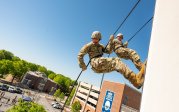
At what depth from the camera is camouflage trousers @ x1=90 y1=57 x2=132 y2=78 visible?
96.3 inches

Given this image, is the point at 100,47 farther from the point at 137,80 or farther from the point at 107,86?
the point at 107,86

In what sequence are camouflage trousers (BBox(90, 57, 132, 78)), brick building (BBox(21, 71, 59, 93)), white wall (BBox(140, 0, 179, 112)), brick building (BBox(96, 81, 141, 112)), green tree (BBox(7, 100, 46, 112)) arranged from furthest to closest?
brick building (BBox(21, 71, 59, 93))
brick building (BBox(96, 81, 141, 112))
green tree (BBox(7, 100, 46, 112))
camouflage trousers (BBox(90, 57, 132, 78))
white wall (BBox(140, 0, 179, 112))

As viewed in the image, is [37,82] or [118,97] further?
[37,82]

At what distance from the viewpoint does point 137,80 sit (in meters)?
2.20

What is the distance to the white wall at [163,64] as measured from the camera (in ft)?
3.37

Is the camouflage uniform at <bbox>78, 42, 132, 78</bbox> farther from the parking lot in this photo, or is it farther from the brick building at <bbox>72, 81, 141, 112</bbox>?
the brick building at <bbox>72, 81, 141, 112</bbox>

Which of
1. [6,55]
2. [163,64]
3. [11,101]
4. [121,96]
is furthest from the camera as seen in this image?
[6,55]

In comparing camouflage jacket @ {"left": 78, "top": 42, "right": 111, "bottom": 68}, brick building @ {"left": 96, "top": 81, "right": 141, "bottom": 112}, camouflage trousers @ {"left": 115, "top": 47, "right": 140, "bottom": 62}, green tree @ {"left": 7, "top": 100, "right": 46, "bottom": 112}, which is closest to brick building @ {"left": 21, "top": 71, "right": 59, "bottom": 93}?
brick building @ {"left": 96, "top": 81, "right": 141, "bottom": 112}

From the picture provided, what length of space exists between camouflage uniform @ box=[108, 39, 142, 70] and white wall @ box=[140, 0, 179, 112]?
138cm

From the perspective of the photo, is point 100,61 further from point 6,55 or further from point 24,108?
point 6,55

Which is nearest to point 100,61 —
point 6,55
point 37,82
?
point 37,82

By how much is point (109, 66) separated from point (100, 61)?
8.4 inches

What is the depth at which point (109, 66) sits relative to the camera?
273 cm

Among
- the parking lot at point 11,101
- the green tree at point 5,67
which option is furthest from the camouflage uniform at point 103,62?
the green tree at point 5,67
